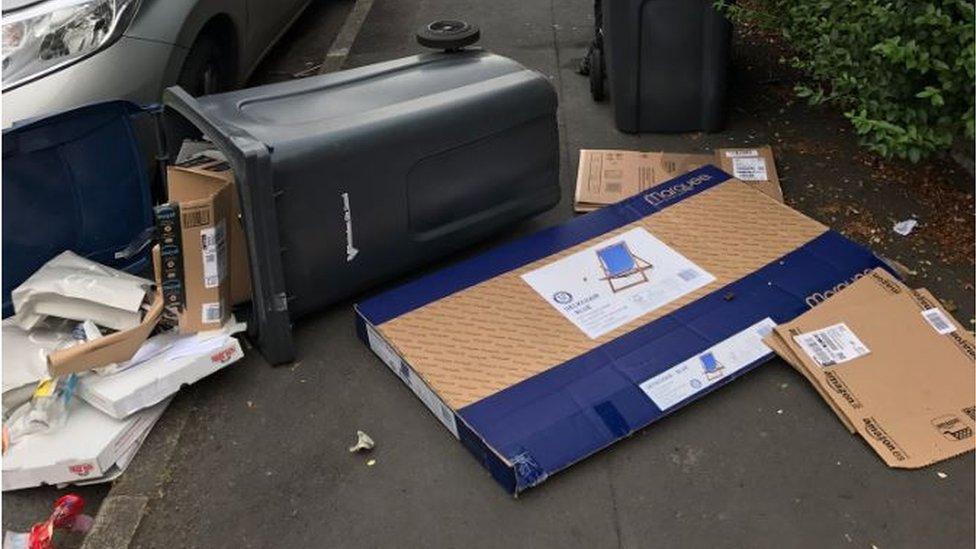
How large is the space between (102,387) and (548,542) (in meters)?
1.42

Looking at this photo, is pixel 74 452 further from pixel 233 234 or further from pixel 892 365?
pixel 892 365

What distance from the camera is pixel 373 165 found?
8.81 feet

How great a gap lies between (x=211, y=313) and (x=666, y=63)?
7.75ft

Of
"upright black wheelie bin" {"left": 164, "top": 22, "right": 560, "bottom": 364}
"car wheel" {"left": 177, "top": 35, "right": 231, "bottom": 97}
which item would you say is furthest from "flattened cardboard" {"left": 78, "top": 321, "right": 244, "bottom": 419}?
"car wheel" {"left": 177, "top": 35, "right": 231, "bottom": 97}

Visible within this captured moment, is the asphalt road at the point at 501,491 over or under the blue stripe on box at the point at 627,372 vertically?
under

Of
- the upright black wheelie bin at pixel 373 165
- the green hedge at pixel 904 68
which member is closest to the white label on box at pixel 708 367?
the green hedge at pixel 904 68

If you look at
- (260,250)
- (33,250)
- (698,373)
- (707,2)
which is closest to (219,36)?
(33,250)

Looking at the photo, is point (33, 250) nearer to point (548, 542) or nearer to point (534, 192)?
point (534, 192)

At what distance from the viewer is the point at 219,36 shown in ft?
12.8

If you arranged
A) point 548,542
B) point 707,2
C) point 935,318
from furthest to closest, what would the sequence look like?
point 707,2
point 935,318
point 548,542

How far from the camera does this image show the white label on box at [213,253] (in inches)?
105

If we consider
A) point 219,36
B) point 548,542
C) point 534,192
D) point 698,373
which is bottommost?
point 548,542

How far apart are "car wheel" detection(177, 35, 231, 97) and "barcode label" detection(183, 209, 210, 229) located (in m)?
1.02

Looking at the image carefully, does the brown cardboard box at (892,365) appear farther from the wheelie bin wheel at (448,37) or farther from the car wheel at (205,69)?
the car wheel at (205,69)
